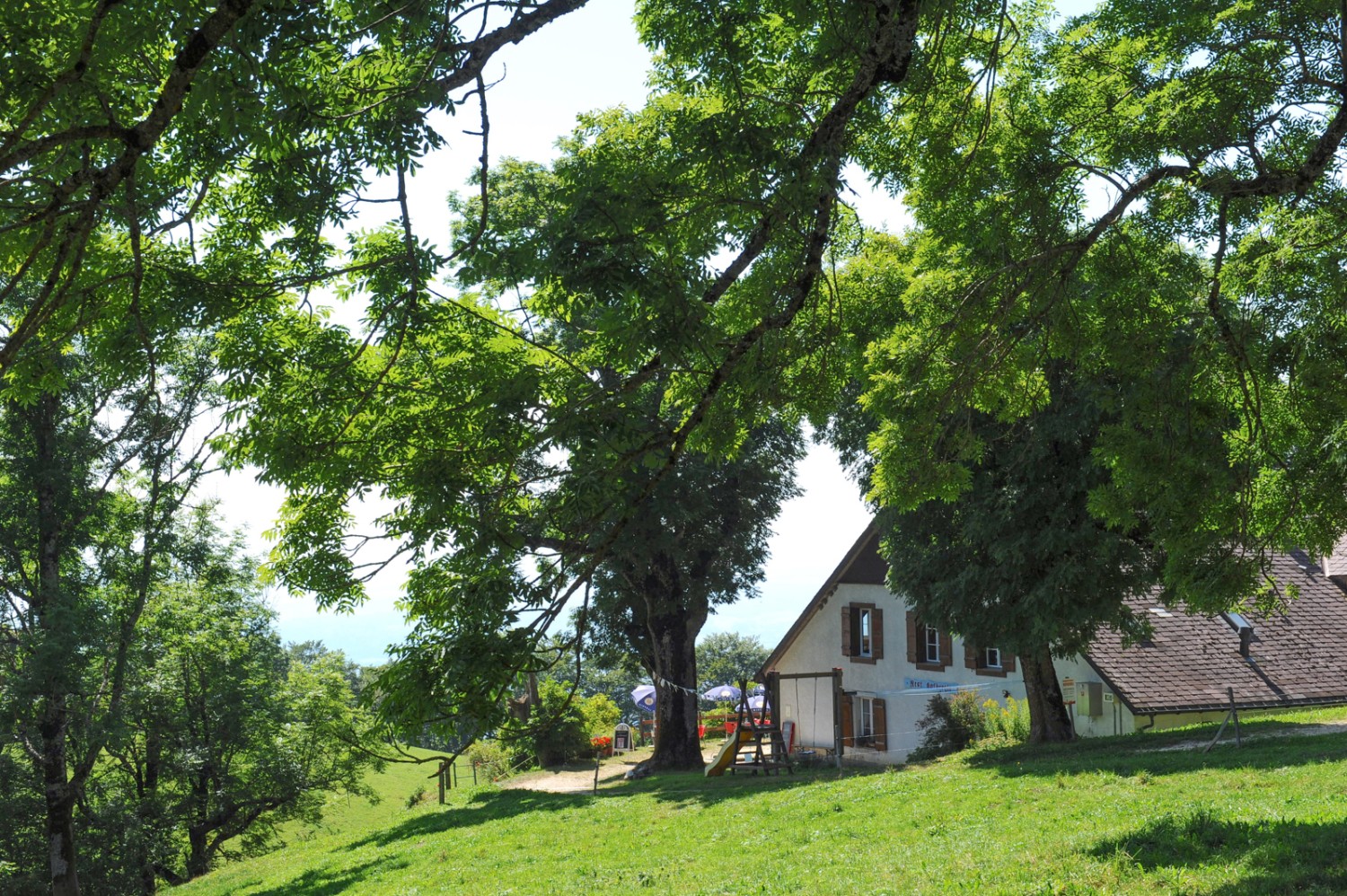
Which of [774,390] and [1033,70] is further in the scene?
[1033,70]

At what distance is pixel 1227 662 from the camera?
72.7ft

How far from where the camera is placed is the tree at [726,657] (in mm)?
71938

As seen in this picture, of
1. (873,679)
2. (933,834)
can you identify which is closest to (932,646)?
(873,679)

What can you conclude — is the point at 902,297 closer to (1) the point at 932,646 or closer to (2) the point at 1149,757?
(2) the point at 1149,757

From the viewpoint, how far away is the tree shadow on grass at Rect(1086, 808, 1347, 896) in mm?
7055

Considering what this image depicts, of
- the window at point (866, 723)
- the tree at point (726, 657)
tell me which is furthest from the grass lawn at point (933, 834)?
the tree at point (726, 657)

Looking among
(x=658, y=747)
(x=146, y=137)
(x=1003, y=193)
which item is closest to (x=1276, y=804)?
(x=1003, y=193)

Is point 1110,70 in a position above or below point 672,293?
above

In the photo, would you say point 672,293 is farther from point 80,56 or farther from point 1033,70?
point 1033,70

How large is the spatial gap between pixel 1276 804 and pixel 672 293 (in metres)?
8.36

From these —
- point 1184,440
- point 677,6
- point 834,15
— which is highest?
point 677,6

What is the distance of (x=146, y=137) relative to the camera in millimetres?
2926

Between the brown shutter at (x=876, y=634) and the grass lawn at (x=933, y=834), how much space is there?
8.50m

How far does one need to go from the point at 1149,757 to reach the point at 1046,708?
4665mm
